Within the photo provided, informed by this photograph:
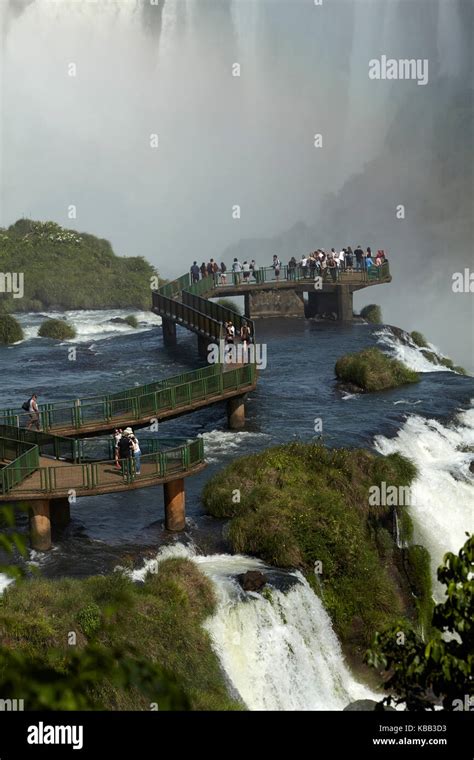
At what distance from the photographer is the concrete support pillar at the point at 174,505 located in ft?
91.9

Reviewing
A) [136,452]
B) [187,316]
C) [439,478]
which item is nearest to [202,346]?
[187,316]

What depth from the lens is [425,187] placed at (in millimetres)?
144125

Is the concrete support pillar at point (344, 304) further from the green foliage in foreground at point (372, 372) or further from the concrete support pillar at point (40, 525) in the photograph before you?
the concrete support pillar at point (40, 525)

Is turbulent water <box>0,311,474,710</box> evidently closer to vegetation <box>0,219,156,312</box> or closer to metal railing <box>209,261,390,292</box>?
metal railing <box>209,261,390,292</box>

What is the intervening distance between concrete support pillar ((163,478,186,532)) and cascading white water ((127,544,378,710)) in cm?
231

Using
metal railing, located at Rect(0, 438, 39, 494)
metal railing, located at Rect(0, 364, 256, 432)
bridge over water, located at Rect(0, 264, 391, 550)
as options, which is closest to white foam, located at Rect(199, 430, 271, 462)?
bridge over water, located at Rect(0, 264, 391, 550)

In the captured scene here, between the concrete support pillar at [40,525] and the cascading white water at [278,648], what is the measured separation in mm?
2546

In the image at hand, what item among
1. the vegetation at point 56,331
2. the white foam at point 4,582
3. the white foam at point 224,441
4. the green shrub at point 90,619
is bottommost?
the green shrub at point 90,619

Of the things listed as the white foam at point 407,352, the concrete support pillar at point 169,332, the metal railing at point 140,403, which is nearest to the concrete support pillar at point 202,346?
the concrete support pillar at point 169,332

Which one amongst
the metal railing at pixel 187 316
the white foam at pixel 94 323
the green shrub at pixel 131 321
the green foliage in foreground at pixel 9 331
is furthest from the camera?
the green shrub at pixel 131 321

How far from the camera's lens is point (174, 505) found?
28094mm

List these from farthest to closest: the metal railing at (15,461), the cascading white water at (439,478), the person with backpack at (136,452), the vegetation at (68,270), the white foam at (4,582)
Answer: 1. the vegetation at (68,270)
2. the cascading white water at (439,478)
3. the person with backpack at (136,452)
4. the metal railing at (15,461)
5. the white foam at (4,582)
